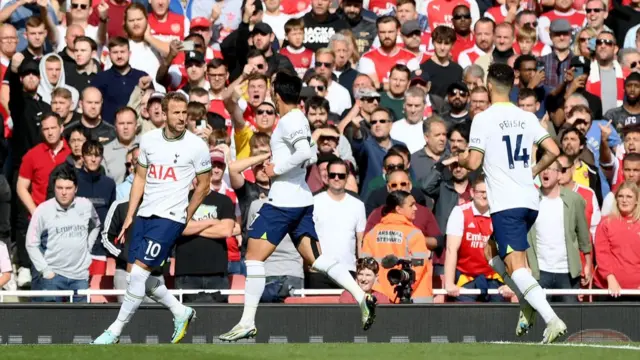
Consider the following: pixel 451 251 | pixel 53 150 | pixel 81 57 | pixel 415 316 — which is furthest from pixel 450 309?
pixel 81 57

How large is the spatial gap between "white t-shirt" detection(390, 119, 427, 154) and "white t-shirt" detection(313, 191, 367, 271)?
2466mm

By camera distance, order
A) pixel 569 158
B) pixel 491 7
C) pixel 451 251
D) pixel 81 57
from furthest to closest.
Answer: pixel 491 7, pixel 81 57, pixel 569 158, pixel 451 251

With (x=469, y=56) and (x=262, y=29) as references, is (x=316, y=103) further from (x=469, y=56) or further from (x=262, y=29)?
(x=469, y=56)

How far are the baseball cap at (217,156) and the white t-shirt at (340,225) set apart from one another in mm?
1251

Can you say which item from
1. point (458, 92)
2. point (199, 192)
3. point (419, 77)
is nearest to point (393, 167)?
point (458, 92)

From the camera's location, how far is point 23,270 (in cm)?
1599

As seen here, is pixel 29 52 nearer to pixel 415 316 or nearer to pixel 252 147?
pixel 252 147

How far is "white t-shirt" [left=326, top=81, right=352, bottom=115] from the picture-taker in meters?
18.0

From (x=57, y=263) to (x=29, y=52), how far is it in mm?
4292

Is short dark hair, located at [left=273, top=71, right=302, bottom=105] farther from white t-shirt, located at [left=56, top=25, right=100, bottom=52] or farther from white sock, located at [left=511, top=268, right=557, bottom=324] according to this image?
white t-shirt, located at [left=56, top=25, right=100, bottom=52]

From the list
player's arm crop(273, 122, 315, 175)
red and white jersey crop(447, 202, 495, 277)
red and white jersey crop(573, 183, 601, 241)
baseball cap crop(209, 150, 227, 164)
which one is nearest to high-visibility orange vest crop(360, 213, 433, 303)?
red and white jersey crop(447, 202, 495, 277)

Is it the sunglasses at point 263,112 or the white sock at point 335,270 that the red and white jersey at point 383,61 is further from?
the white sock at point 335,270

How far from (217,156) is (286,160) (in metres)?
3.75

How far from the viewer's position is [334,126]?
1645 centimetres
